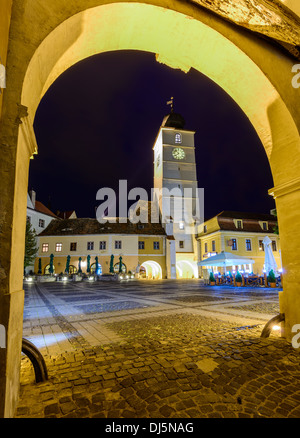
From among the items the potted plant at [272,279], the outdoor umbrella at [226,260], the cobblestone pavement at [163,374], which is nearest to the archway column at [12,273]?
the cobblestone pavement at [163,374]

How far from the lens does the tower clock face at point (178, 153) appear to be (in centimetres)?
4322

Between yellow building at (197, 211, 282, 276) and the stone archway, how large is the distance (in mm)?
28360

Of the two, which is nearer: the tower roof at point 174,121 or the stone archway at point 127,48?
the stone archway at point 127,48

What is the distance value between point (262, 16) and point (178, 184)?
1520 inches

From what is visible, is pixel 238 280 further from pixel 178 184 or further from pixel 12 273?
pixel 178 184

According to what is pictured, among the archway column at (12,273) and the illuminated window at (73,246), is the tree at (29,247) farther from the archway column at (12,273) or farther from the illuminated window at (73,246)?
the archway column at (12,273)

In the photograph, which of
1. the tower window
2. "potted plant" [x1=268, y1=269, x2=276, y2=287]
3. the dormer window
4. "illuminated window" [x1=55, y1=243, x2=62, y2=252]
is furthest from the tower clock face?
"potted plant" [x1=268, y1=269, x2=276, y2=287]

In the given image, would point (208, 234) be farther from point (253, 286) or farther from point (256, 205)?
point (256, 205)

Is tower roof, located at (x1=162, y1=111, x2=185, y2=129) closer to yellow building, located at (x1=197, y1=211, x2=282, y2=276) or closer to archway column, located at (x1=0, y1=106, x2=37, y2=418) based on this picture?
yellow building, located at (x1=197, y1=211, x2=282, y2=276)

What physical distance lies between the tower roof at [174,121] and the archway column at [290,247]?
44733 mm

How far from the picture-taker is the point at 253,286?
1722cm

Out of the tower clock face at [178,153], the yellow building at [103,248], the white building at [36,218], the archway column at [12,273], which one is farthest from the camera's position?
the tower clock face at [178,153]
